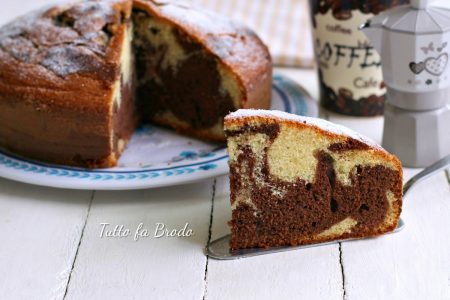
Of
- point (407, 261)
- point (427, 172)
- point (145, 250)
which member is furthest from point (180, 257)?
point (427, 172)

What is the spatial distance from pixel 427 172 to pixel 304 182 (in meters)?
0.53

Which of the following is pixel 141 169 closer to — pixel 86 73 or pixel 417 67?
pixel 86 73

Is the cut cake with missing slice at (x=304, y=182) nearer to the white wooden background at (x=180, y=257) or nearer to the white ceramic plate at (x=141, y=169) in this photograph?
the white wooden background at (x=180, y=257)

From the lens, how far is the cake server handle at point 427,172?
237 centimetres

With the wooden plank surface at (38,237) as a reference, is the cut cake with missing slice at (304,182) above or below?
above

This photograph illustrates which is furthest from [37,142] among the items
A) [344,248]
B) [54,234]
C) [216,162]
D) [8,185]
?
[344,248]

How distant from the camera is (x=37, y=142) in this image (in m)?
2.50

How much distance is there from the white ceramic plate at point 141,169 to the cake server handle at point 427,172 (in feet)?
1.67

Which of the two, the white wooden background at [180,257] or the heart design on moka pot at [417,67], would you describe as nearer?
the white wooden background at [180,257]

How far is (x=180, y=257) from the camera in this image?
6.85 ft

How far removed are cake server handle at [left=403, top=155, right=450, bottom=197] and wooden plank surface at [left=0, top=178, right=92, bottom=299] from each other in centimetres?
99

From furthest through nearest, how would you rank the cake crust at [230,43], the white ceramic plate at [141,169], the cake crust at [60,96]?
the cake crust at [230,43] → the cake crust at [60,96] → the white ceramic plate at [141,169]

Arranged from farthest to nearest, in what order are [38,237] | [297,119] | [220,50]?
[220,50] → [38,237] → [297,119]

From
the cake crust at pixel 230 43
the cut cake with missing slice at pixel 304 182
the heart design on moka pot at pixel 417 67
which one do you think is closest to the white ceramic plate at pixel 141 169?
the cake crust at pixel 230 43
